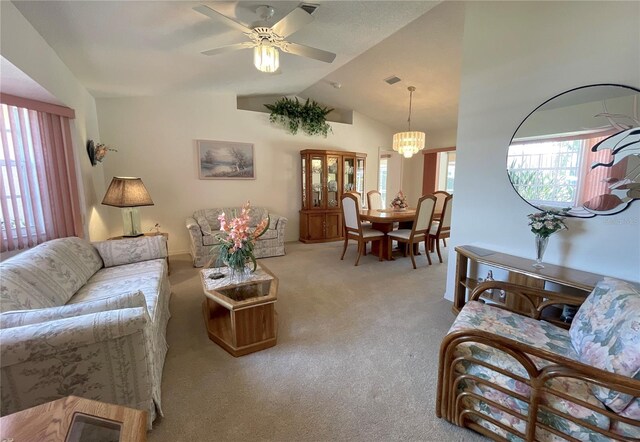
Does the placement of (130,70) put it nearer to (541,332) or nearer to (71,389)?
(71,389)

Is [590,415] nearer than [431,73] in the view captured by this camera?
Yes

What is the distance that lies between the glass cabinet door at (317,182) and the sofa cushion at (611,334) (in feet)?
14.3

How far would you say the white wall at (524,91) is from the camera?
5.64ft

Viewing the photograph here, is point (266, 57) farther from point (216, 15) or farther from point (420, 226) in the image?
point (420, 226)

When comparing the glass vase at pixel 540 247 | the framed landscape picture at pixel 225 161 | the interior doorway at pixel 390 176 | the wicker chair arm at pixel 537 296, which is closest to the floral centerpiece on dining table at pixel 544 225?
the glass vase at pixel 540 247

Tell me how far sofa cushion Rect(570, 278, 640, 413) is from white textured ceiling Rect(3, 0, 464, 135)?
256cm

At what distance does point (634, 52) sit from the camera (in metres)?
1.64

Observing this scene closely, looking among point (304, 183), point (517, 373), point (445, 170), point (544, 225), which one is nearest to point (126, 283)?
point (517, 373)

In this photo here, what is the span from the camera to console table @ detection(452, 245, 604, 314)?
1763 mm

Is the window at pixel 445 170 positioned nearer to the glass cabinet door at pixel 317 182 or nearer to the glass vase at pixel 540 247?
the glass cabinet door at pixel 317 182

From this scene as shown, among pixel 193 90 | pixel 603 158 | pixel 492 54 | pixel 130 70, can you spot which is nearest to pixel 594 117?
pixel 603 158

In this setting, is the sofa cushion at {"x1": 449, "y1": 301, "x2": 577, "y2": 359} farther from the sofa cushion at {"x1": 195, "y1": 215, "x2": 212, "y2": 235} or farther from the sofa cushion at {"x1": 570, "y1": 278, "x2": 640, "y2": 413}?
the sofa cushion at {"x1": 195, "y1": 215, "x2": 212, "y2": 235}

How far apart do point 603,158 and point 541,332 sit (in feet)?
4.00

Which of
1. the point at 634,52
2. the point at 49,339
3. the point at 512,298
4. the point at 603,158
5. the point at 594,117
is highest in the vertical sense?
the point at 634,52
